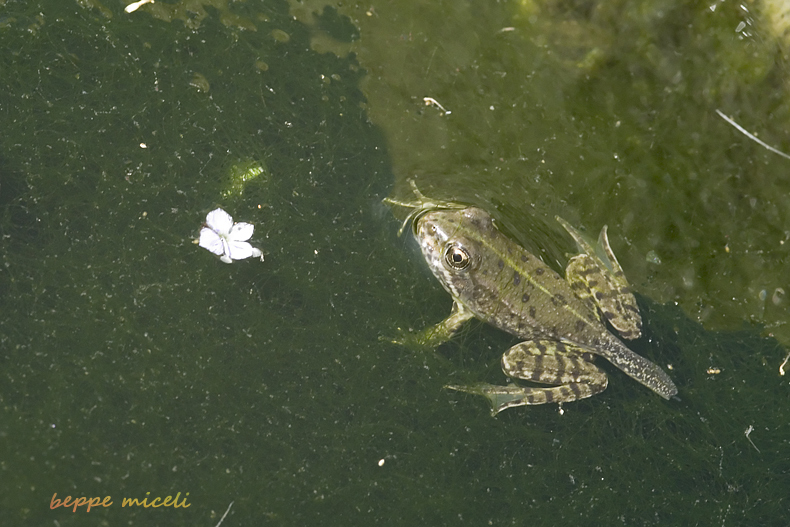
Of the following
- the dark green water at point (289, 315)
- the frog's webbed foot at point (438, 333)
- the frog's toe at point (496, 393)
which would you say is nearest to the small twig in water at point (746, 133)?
the dark green water at point (289, 315)

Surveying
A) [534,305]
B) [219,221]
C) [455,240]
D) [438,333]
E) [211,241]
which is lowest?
[438,333]

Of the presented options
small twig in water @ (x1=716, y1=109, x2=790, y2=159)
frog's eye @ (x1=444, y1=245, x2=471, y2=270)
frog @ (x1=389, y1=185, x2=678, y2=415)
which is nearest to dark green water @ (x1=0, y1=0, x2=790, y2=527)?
small twig in water @ (x1=716, y1=109, x2=790, y2=159)

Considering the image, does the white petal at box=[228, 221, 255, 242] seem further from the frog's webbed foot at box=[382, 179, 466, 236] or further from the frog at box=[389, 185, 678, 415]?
the frog at box=[389, 185, 678, 415]

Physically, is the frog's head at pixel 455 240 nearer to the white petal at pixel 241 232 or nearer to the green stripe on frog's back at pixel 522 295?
the green stripe on frog's back at pixel 522 295

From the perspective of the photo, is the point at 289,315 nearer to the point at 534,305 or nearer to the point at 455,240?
the point at 455,240

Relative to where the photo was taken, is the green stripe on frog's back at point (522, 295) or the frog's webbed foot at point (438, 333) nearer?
the green stripe on frog's back at point (522, 295)

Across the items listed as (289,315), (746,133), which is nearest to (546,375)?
(289,315)

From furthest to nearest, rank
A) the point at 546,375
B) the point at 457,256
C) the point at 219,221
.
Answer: the point at 546,375 < the point at 219,221 < the point at 457,256
